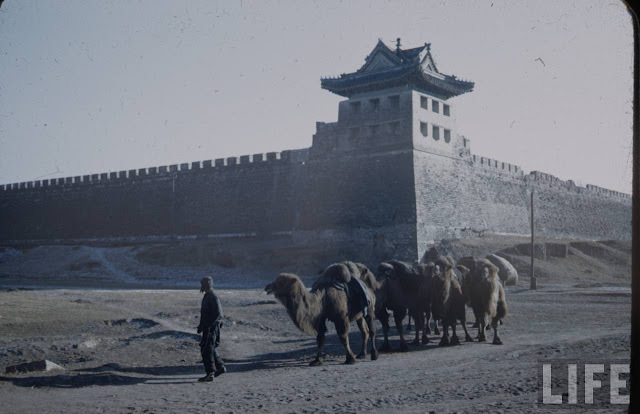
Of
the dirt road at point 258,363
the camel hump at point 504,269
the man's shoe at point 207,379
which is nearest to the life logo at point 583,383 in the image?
the dirt road at point 258,363

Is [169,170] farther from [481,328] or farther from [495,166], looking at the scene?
[481,328]

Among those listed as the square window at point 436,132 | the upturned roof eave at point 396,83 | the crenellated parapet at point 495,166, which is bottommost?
the crenellated parapet at point 495,166

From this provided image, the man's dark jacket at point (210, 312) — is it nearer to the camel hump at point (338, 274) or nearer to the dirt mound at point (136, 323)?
the camel hump at point (338, 274)

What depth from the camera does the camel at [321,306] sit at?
8.27 m

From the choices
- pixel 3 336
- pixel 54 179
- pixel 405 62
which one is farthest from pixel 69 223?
pixel 3 336

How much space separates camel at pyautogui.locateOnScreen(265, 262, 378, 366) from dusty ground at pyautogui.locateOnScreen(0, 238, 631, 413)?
1.36 feet

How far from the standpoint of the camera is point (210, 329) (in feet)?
24.2

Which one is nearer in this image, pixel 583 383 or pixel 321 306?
pixel 583 383

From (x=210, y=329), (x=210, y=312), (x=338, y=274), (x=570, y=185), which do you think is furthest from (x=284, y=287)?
(x=570, y=185)

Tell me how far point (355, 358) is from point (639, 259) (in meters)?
6.04

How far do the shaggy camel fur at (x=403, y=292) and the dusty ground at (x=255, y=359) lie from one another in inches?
23.0

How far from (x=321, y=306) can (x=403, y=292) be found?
2.24 m

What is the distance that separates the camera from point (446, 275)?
34.2 ft

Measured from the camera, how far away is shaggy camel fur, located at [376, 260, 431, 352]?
33.1 feet
